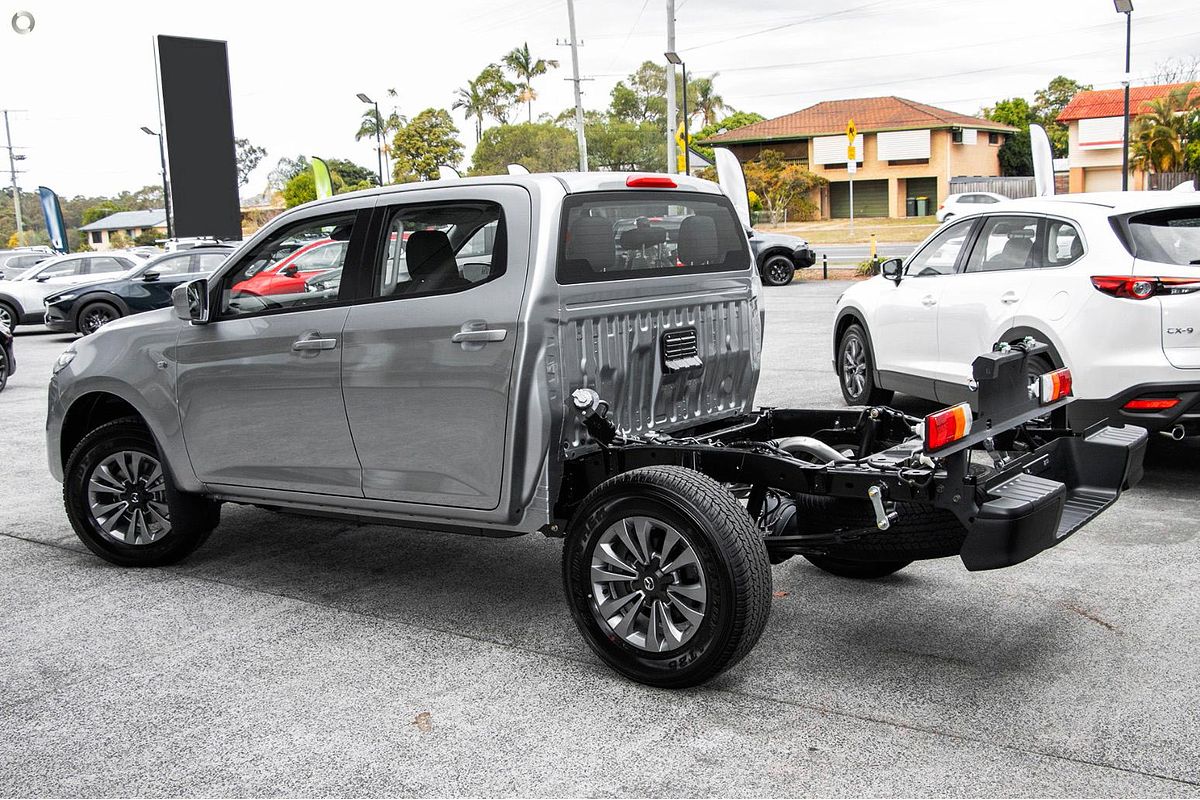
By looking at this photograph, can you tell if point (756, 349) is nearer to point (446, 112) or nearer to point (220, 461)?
point (220, 461)

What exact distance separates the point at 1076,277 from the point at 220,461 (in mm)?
4984

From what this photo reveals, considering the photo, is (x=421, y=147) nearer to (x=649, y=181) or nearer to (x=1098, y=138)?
(x=1098, y=138)

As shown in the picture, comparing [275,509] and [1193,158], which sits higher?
[1193,158]

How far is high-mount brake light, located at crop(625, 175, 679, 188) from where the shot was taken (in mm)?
5070

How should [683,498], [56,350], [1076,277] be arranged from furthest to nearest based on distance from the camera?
[56,350], [1076,277], [683,498]

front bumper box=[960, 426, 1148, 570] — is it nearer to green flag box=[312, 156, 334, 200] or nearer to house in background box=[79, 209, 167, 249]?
green flag box=[312, 156, 334, 200]

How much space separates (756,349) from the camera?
5.67 meters

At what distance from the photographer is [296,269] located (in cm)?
530

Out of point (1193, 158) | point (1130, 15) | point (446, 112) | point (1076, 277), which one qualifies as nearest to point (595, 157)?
point (446, 112)

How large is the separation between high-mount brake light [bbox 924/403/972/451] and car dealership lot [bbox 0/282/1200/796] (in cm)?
93

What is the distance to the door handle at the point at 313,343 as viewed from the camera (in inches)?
200

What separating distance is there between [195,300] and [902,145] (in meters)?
64.6

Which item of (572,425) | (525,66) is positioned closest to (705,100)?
(525,66)

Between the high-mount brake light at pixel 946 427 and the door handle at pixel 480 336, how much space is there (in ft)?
5.46
